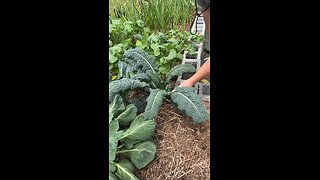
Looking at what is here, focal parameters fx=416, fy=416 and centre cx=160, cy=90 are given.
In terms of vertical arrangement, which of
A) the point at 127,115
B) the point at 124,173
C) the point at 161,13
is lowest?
the point at 124,173

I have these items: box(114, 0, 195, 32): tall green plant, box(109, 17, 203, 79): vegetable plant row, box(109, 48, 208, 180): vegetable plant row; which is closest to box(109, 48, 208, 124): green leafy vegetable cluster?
box(109, 48, 208, 180): vegetable plant row

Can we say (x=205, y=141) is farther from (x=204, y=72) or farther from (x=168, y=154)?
(x=204, y=72)

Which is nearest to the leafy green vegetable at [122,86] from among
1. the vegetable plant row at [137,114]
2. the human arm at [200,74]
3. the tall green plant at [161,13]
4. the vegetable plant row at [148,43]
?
the vegetable plant row at [137,114]

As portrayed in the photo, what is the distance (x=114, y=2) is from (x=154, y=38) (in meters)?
1.12

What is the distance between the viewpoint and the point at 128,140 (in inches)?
82.4

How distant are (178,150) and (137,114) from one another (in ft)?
1.05

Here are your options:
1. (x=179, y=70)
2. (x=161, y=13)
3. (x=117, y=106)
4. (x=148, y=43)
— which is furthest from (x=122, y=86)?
(x=161, y=13)

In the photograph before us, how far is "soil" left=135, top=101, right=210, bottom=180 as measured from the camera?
208cm

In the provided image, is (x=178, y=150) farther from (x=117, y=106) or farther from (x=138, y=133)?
(x=117, y=106)

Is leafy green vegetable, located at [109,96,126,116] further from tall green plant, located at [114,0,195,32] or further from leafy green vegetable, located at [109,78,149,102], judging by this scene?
tall green plant, located at [114,0,195,32]

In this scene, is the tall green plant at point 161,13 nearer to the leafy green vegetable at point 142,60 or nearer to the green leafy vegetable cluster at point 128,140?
the leafy green vegetable at point 142,60

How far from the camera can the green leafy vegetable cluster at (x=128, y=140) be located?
6.50 feet

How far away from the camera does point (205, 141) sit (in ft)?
7.14

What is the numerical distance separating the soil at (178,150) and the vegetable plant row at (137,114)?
6 centimetres
